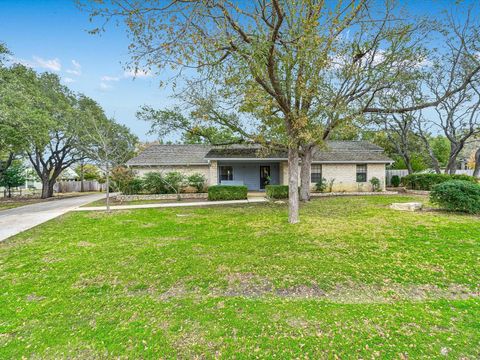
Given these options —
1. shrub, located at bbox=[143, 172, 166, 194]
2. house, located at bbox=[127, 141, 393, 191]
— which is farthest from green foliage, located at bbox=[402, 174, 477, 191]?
shrub, located at bbox=[143, 172, 166, 194]

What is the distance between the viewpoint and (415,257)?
5.24 m

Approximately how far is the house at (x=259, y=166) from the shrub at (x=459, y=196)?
357 inches

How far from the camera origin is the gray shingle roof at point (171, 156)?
19.0 m

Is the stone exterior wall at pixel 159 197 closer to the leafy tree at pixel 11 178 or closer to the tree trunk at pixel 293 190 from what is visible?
the tree trunk at pixel 293 190

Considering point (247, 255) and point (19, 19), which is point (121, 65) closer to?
point (19, 19)

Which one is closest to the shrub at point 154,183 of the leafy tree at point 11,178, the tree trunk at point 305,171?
the tree trunk at point 305,171

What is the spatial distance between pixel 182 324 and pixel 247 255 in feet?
8.58

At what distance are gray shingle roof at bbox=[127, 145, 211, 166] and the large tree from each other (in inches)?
389

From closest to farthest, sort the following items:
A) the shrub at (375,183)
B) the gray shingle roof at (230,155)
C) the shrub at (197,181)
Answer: the shrub at (197,181) → the gray shingle roof at (230,155) → the shrub at (375,183)

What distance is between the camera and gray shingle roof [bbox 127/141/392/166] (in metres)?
18.5

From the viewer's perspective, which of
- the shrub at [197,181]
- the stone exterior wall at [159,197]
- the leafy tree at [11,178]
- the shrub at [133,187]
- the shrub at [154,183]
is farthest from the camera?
the leafy tree at [11,178]

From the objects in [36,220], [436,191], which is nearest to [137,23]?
[36,220]

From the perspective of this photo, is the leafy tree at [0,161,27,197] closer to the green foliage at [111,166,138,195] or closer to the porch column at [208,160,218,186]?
the green foliage at [111,166,138,195]

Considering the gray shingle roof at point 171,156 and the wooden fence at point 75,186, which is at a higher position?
the gray shingle roof at point 171,156
